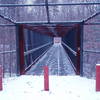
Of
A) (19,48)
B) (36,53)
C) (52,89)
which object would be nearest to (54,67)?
(36,53)

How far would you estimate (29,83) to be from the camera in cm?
1042

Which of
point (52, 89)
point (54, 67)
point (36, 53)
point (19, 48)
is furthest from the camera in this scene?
point (36, 53)

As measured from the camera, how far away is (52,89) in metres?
9.27

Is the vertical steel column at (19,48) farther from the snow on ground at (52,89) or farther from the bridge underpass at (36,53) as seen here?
the snow on ground at (52,89)

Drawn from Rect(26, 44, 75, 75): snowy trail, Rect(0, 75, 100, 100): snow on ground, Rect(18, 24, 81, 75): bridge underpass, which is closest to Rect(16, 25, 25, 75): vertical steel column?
Rect(18, 24, 81, 75): bridge underpass

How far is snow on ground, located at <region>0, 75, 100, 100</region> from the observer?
8.23 metres

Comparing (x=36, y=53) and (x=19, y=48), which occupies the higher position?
(x=19, y=48)

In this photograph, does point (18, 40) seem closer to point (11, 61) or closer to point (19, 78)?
A: point (11, 61)

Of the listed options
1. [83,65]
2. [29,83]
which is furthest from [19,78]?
[83,65]

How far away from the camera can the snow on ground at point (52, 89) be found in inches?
324

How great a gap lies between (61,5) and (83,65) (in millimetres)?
3381

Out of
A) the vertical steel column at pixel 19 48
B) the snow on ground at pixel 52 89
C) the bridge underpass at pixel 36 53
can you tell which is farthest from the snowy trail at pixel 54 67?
the snow on ground at pixel 52 89

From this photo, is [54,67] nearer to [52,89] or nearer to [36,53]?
[36,53]

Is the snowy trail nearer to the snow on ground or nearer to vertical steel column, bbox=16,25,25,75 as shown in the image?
vertical steel column, bbox=16,25,25,75
